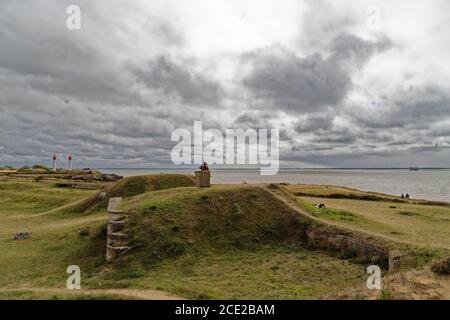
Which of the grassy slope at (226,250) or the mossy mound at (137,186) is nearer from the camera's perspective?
the grassy slope at (226,250)

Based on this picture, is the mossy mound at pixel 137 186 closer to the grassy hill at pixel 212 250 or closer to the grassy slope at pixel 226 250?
the grassy hill at pixel 212 250

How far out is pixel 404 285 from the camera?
1009 centimetres

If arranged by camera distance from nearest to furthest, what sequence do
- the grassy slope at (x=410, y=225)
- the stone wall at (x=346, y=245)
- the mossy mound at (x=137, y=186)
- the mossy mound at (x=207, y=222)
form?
the stone wall at (x=346, y=245)
the grassy slope at (x=410, y=225)
the mossy mound at (x=207, y=222)
the mossy mound at (x=137, y=186)

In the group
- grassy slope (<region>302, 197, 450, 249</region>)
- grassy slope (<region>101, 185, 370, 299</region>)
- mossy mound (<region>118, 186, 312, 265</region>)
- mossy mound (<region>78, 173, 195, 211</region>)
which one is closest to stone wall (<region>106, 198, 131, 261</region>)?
mossy mound (<region>118, 186, 312, 265</region>)

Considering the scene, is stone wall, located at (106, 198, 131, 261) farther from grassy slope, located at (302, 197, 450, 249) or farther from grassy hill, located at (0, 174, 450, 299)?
grassy slope, located at (302, 197, 450, 249)

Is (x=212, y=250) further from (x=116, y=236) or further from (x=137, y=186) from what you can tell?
(x=137, y=186)

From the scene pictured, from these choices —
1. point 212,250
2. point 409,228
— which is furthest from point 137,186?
point 409,228

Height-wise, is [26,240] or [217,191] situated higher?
[217,191]

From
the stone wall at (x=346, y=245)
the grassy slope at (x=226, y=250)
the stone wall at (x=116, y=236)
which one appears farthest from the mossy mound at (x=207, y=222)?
the stone wall at (x=346, y=245)

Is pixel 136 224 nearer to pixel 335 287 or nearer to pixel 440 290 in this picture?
pixel 335 287

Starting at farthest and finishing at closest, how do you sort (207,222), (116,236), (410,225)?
(410,225) → (207,222) → (116,236)

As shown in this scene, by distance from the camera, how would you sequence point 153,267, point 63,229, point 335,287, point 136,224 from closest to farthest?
point 335,287
point 153,267
point 136,224
point 63,229
